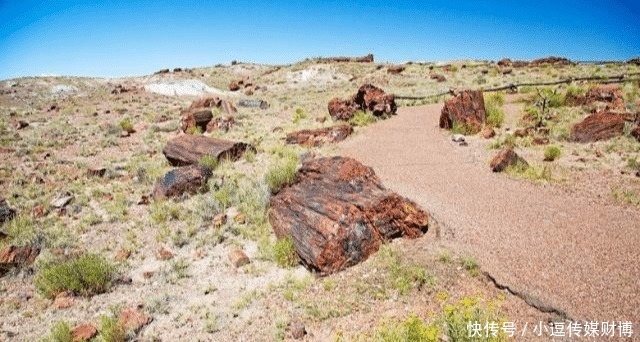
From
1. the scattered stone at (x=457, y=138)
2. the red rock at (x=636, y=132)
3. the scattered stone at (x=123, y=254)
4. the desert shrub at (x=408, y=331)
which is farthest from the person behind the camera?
the scattered stone at (x=457, y=138)

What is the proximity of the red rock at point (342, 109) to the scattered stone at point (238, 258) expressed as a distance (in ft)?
38.4

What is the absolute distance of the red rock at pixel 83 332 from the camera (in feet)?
19.7

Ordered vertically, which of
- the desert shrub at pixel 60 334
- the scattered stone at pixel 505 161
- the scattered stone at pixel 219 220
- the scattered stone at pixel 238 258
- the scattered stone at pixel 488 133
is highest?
the scattered stone at pixel 488 133

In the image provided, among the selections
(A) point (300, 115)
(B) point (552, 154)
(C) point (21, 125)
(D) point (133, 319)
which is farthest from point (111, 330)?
(C) point (21, 125)

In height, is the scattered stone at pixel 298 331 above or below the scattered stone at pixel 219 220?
below

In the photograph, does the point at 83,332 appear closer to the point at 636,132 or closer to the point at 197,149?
the point at 197,149

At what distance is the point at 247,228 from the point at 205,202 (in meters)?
2.03

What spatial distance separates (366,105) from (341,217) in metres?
12.2

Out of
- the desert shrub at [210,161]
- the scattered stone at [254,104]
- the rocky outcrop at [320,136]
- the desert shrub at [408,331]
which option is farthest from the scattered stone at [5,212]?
the scattered stone at [254,104]

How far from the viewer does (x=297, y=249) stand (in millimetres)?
7688

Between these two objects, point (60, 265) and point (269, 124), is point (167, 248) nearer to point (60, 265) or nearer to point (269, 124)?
point (60, 265)

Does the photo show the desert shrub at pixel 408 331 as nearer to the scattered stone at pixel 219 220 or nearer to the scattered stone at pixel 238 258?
the scattered stone at pixel 238 258

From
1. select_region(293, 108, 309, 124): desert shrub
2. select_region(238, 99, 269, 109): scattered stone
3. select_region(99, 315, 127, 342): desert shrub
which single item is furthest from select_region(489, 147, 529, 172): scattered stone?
select_region(238, 99, 269, 109): scattered stone

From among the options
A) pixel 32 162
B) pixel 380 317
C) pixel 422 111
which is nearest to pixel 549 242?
pixel 380 317
